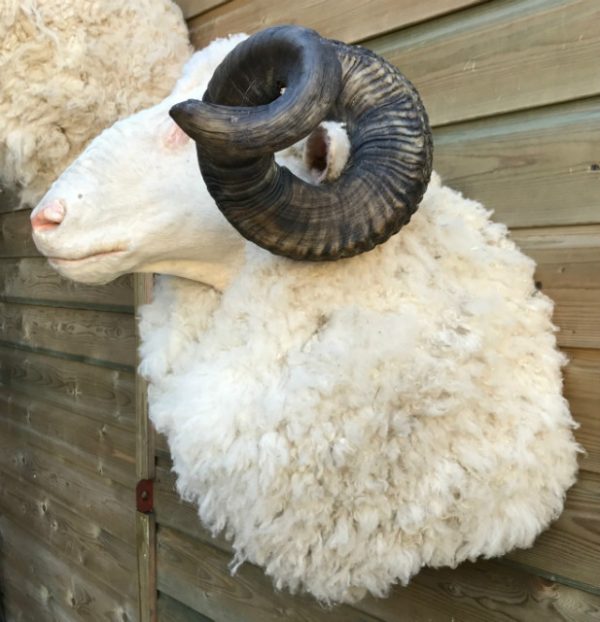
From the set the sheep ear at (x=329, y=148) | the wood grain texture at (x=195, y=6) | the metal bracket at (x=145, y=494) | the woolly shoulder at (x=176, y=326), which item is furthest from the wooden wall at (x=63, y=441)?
the sheep ear at (x=329, y=148)

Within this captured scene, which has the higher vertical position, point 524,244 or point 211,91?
point 211,91

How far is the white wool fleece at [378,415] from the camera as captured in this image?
1.03 meters

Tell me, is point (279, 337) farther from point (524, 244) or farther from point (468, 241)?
point (524, 244)

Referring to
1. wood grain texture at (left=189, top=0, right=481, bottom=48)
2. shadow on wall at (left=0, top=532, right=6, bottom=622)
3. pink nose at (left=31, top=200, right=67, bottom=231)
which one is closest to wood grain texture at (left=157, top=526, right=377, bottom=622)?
pink nose at (left=31, top=200, right=67, bottom=231)

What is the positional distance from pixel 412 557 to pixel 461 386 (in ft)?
1.03

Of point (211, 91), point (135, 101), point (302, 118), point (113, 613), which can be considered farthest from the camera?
point (113, 613)

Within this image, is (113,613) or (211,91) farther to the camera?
(113,613)

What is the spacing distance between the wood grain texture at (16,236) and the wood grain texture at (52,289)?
0.04 metres

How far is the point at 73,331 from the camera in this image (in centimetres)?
273

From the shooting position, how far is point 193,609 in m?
A: 2.19

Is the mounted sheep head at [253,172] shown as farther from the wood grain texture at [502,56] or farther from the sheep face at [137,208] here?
the wood grain texture at [502,56]

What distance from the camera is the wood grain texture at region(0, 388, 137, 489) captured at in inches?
97.6

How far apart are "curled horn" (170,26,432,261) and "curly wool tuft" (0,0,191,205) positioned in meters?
0.91

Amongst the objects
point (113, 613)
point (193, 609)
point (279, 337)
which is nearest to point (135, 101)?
point (279, 337)
